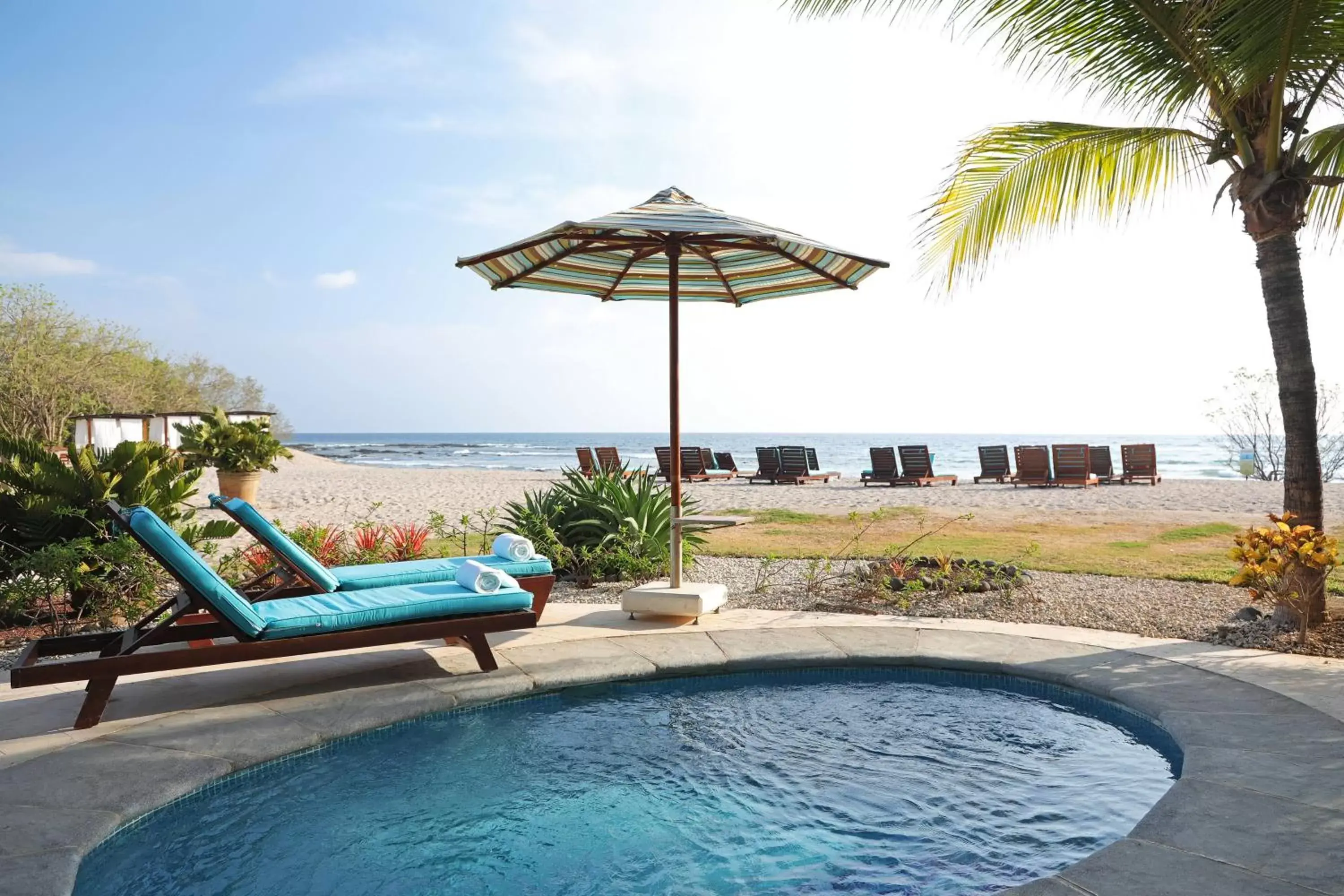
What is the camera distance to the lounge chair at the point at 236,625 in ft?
12.5

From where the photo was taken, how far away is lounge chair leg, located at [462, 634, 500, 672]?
4.66 m

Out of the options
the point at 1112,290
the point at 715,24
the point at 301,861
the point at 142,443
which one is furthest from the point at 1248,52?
the point at 1112,290

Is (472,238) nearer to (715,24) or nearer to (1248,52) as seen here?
(715,24)

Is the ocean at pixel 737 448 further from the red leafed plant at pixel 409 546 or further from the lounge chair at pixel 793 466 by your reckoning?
the red leafed plant at pixel 409 546

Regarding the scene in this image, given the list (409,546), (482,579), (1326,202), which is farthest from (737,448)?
(482,579)

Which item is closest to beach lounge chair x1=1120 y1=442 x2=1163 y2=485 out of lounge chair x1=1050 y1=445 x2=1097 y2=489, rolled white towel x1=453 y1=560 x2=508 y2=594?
lounge chair x1=1050 y1=445 x2=1097 y2=489

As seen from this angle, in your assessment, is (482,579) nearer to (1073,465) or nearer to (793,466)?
(793,466)

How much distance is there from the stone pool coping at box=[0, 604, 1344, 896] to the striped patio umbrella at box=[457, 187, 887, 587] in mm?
1302

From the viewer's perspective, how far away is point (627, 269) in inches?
281

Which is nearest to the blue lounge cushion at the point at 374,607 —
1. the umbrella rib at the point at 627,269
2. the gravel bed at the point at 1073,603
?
the gravel bed at the point at 1073,603

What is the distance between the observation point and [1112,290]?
32.1 meters

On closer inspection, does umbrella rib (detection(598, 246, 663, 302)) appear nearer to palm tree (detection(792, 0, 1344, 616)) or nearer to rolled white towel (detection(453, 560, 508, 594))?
palm tree (detection(792, 0, 1344, 616))

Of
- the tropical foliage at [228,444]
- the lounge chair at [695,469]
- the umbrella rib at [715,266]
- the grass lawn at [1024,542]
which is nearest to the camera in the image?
the umbrella rib at [715,266]

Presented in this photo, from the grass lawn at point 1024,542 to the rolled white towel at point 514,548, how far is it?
4520mm
